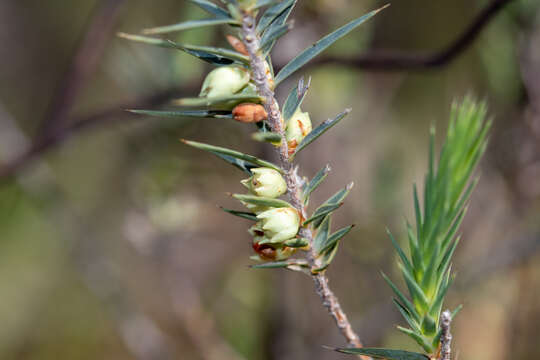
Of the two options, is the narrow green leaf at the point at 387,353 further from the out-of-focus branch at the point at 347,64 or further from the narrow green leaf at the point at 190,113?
the out-of-focus branch at the point at 347,64

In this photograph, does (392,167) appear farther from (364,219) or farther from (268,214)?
(268,214)

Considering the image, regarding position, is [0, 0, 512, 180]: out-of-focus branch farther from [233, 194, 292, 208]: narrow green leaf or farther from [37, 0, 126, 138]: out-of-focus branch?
[233, 194, 292, 208]: narrow green leaf

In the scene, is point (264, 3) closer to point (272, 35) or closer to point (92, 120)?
point (272, 35)

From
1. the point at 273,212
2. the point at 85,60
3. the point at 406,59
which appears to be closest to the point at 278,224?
the point at 273,212

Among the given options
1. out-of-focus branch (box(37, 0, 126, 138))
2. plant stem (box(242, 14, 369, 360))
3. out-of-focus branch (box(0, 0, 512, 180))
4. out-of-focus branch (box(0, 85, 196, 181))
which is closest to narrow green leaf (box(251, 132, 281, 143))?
plant stem (box(242, 14, 369, 360))

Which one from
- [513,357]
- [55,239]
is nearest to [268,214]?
[513,357]

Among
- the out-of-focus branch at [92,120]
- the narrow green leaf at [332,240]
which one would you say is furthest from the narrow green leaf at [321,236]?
the out-of-focus branch at [92,120]
